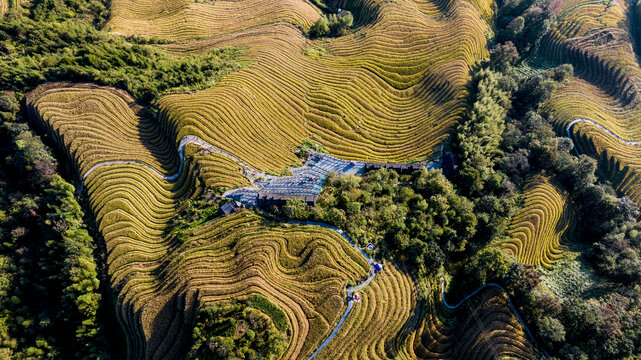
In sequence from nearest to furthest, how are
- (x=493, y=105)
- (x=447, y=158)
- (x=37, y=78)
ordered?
(x=37, y=78) < (x=447, y=158) < (x=493, y=105)

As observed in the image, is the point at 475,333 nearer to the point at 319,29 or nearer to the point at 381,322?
the point at 381,322

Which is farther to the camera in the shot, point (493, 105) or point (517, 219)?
point (493, 105)

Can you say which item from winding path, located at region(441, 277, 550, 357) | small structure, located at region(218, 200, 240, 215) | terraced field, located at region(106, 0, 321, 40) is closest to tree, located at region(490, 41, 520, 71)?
terraced field, located at region(106, 0, 321, 40)

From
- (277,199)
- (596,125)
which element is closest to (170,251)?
(277,199)

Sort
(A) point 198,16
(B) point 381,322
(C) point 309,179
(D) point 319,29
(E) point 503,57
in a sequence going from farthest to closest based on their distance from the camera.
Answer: (D) point 319,29
(A) point 198,16
(E) point 503,57
(C) point 309,179
(B) point 381,322

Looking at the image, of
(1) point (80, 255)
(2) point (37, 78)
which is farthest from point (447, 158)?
(2) point (37, 78)

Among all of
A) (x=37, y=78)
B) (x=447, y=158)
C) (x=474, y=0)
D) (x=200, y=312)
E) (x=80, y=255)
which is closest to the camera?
(x=200, y=312)

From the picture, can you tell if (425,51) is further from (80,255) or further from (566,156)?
(80,255)
